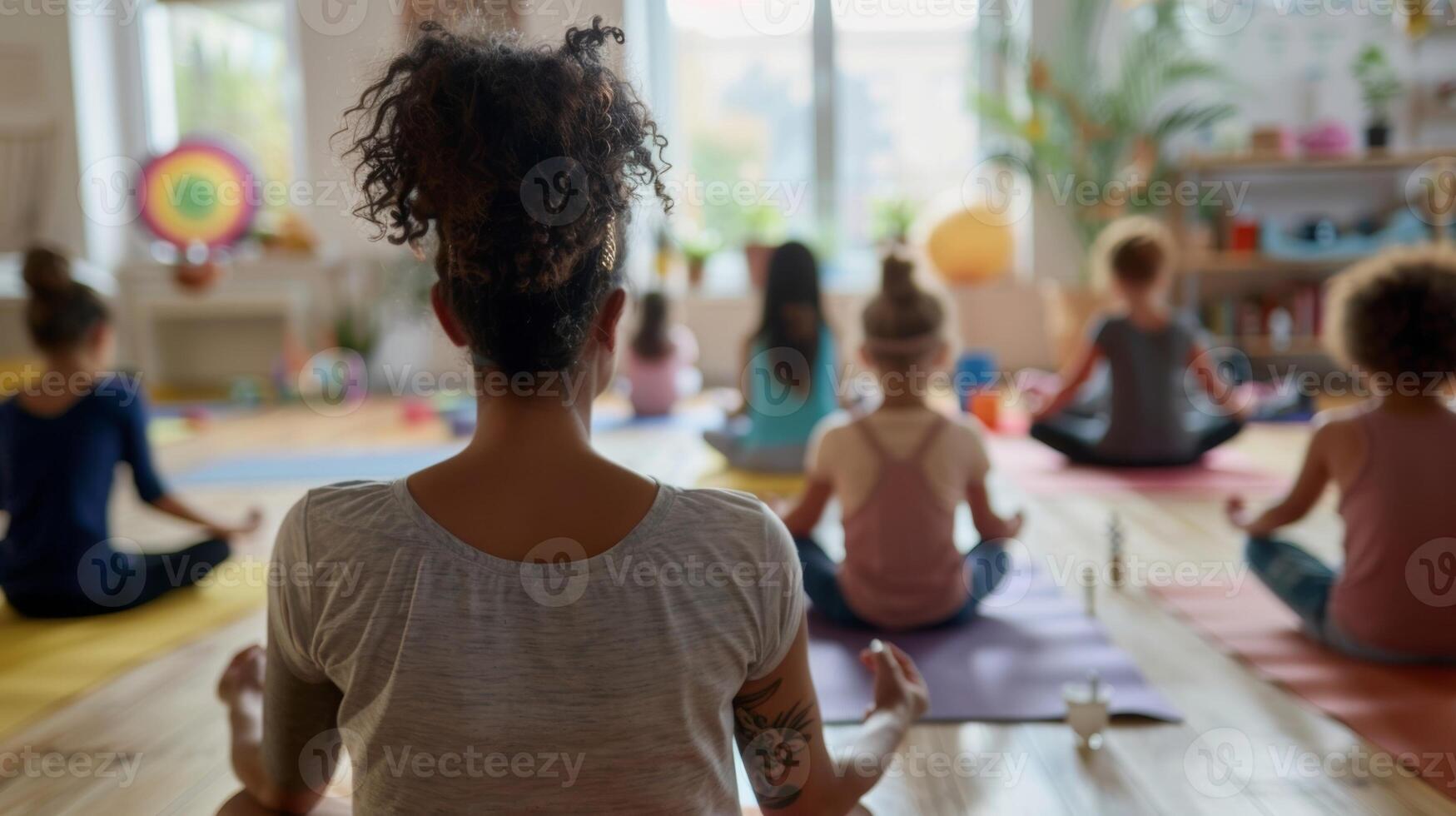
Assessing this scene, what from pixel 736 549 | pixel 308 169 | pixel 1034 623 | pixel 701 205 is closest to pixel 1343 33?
pixel 701 205

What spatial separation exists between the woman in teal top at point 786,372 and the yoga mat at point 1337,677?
1350mm

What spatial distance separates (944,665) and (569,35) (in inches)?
52.4

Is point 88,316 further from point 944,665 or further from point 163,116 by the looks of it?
point 163,116

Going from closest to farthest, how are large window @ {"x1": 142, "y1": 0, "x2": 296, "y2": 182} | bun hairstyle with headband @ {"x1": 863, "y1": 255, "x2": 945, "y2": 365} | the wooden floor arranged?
the wooden floor, bun hairstyle with headband @ {"x1": 863, "y1": 255, "x2": 945, "y2": 365}, large window @ {"x1": 142, "y1": 0, "x2": 296, "y2": 182}

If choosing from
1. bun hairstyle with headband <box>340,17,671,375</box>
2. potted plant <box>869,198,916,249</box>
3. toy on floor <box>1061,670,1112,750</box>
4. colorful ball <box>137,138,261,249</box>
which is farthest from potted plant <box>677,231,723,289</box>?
bun hairstyle with headband <box>340,17,671,375</box>

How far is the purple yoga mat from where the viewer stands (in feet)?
5.51

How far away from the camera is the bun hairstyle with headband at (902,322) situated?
6.44 ft

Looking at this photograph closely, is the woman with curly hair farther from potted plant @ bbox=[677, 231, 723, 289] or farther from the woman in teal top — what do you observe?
potted plant @ bbox=[677, 231, 723, 289]

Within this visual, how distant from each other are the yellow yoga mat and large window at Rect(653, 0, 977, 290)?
160 inches

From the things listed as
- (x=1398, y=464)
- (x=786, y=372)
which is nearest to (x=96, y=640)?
(x=786, y=372)

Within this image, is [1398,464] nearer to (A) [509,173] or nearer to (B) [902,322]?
(B) [902,322]

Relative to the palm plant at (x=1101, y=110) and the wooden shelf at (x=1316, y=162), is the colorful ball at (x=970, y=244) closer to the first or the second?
the palm plant at (x=1101, y=110)

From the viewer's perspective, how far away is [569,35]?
0.81m

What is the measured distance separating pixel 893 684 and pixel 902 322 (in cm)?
97
